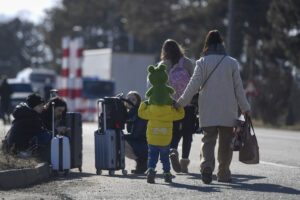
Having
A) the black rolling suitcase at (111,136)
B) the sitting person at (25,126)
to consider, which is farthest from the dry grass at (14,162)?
the black rolling suitcase at (111,136)

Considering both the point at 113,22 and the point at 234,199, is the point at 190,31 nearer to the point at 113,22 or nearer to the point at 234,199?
the point at 113,22

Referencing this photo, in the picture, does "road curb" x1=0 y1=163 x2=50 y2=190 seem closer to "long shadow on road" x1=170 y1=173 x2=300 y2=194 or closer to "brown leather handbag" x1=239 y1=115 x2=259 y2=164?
"long shadow on road" x1=170 y1=173 x2=300 y2=194

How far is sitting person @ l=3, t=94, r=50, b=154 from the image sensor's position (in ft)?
38.1

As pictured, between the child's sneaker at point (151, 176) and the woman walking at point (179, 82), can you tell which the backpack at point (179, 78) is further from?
the child's sneaker at point (151, 176)

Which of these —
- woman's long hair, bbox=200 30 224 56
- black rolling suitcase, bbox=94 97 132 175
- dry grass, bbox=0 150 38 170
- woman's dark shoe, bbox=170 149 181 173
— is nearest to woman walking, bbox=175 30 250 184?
woman's long hair, bbox=200 30 224 56

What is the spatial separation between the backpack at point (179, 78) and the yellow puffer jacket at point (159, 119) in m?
1.44

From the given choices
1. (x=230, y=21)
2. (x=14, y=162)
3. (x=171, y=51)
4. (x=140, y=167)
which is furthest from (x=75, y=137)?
(x=230, y=21)

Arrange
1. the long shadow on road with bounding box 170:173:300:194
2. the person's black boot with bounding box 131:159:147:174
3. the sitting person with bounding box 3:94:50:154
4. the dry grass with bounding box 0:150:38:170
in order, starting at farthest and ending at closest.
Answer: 1. the person's black boot with bounding box 131:159:147:174
2. the sitting person with bounding box 3:94:50:154
3. the dry grass with bounding box 0:150:38:170
4. the long shadow on road with bounding box 170:173:300:194

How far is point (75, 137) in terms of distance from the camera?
11.9 meters

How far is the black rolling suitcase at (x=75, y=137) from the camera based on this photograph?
1184 centimetres

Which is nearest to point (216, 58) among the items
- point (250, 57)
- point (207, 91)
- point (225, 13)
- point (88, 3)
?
point (207, 91)

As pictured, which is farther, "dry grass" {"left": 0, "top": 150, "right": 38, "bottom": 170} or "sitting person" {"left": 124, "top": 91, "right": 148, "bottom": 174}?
"sitting person" {"left": 124, "top": 91, "right": 148, "bottom": 174}

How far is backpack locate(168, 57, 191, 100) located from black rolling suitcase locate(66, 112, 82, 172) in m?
1.44

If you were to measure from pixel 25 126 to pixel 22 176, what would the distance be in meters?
1.72
